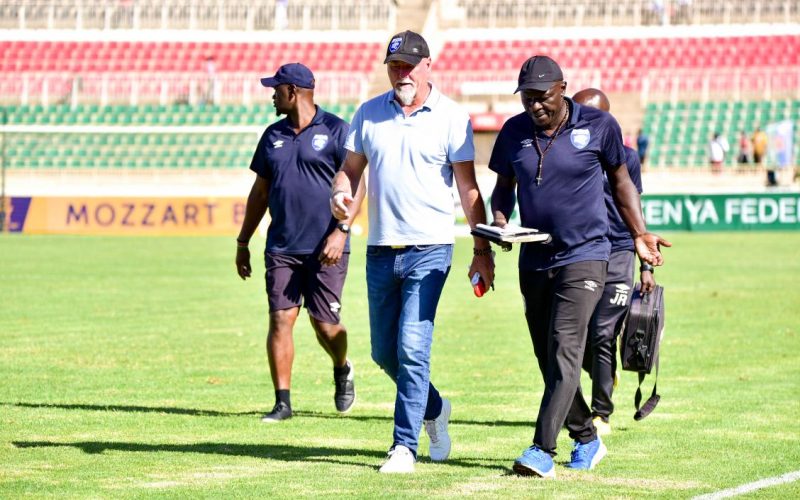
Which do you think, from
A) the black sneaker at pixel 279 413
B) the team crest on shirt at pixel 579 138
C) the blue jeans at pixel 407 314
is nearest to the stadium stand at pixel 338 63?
the black sneaker at pixel 279 413

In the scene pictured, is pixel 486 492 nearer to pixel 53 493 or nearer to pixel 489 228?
pixel 489 228

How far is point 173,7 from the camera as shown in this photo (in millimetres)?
53188

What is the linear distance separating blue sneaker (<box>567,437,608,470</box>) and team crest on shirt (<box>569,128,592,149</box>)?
1649 mm

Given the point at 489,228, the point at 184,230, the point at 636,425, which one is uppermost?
the point at 489,228

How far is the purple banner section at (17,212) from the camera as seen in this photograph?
3519 cm

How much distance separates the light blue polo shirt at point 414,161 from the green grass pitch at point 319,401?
1302 mm

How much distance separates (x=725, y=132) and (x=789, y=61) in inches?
219

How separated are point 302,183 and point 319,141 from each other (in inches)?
12.1

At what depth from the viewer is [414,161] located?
785 cm

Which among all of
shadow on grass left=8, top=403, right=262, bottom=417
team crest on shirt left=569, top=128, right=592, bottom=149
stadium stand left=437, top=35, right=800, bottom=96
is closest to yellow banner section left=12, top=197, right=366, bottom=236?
stadium stand left=437, top=35, right=800, bottom=96

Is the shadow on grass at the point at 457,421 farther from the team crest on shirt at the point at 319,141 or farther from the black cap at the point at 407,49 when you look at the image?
the black cap at the point at 407,49

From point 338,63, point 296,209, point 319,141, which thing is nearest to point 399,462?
point 296,209

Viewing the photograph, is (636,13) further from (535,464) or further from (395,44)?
(535,464)

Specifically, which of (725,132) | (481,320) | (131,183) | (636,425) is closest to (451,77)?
(725,132)
